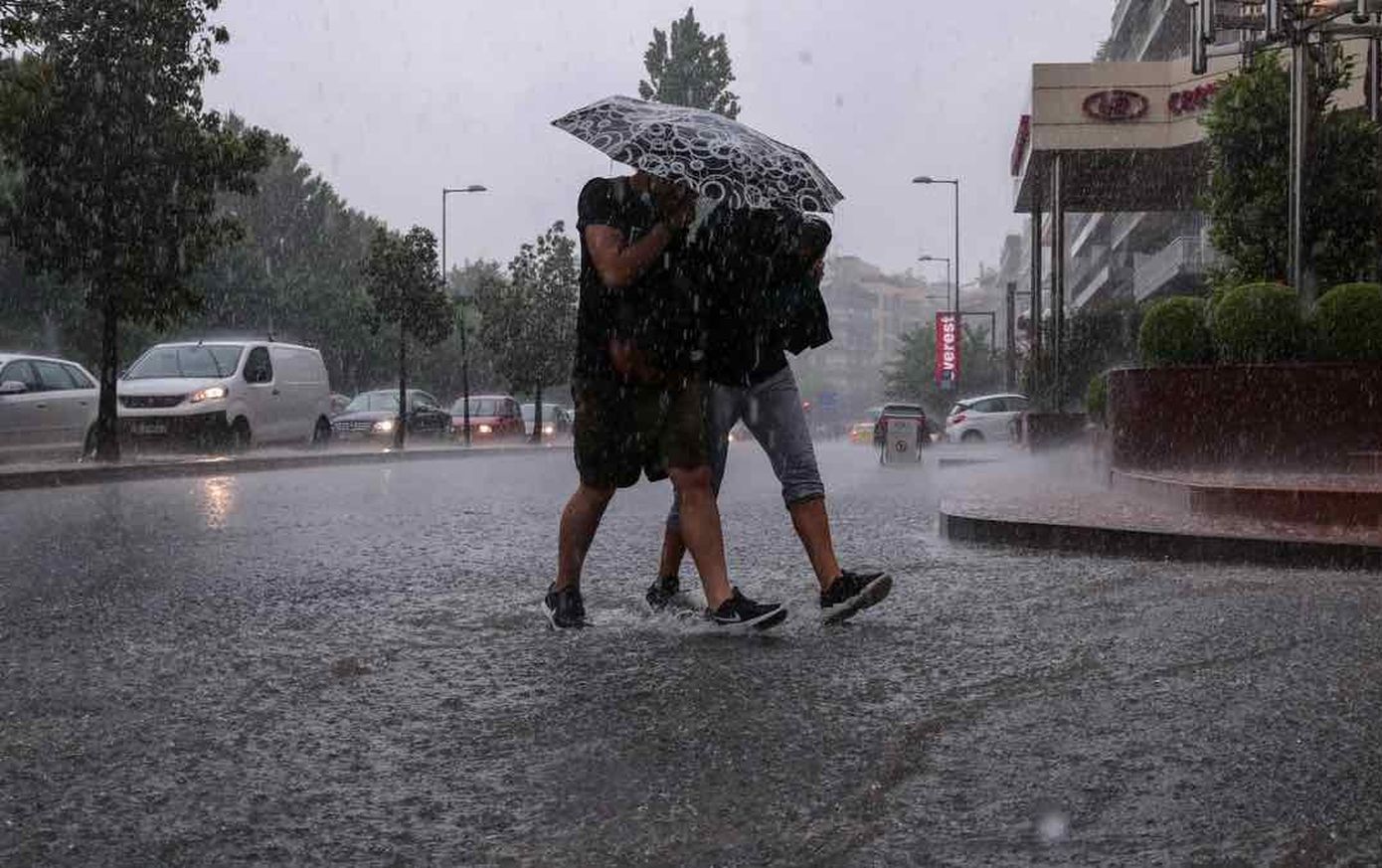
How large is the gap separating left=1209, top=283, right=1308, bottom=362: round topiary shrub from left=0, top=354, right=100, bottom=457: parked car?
12.0 meters

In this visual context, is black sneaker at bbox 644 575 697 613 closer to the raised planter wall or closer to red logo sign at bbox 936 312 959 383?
the raised planter wall

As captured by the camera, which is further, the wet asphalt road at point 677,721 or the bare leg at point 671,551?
the bare leg at point 671,551

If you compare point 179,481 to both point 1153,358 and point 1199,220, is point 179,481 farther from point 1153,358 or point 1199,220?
point 1199,220

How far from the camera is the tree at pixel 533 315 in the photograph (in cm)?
4906

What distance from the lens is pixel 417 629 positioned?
19.6ft

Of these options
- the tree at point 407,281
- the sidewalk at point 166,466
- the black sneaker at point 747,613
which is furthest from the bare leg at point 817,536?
the tree at point 407,281

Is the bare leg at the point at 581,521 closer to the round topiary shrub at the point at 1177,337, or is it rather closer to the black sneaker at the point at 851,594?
the black sneaker at the point at 851,594

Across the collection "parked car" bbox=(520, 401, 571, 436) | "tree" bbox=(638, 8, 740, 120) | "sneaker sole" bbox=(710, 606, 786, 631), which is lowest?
"parked car" bbox=(520, 401, 571, 436)

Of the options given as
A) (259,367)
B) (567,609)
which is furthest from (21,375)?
(567,609)

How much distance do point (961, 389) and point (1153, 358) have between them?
6756 cm

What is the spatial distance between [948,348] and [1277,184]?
57539 mm

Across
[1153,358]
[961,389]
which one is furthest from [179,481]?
[961,389]

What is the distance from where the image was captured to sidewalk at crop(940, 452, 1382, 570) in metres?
8.26

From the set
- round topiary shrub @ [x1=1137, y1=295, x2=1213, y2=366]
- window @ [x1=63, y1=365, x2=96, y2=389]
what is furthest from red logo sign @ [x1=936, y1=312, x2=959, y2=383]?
round topiary shrub @ [x1=1137, y1=295, x2=1213, y2=366]
